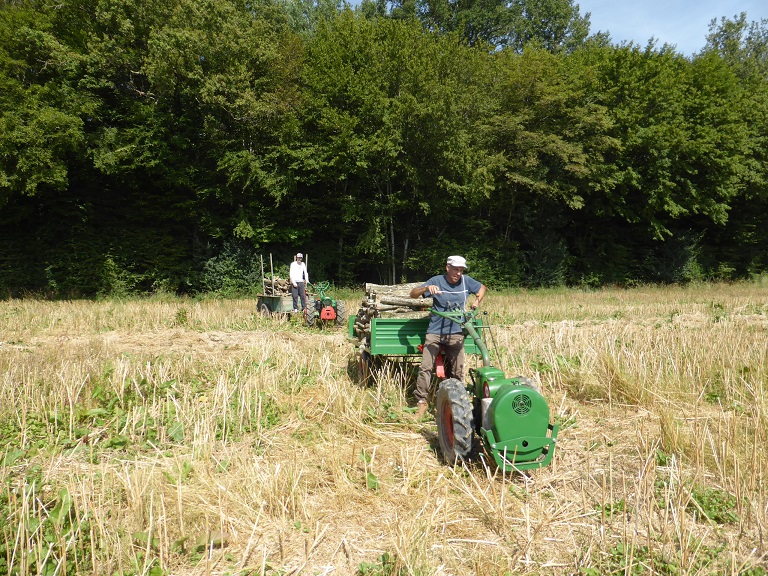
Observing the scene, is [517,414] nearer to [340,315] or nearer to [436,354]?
[436,354]

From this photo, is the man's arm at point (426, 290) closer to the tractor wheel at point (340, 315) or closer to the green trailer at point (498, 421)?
the green trailer at point (498, 421)

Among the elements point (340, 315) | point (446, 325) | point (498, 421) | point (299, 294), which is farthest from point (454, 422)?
point (299, 294)

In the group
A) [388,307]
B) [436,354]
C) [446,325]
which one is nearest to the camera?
[446,325]

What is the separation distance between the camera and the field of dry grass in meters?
3.40

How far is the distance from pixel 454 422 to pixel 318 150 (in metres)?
19.0

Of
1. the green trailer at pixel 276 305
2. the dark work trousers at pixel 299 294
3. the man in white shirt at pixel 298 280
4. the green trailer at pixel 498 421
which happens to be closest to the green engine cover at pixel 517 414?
the green trailer at pixel 498 421

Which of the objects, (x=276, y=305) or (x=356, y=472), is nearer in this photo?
(x=356, y=472)

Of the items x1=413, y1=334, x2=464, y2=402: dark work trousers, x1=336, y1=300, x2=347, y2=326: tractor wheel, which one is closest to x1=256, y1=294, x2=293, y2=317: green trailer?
x1=336, y1=300, x2=347, y2=326: tractor wheel

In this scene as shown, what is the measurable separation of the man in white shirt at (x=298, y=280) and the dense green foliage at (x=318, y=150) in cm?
907

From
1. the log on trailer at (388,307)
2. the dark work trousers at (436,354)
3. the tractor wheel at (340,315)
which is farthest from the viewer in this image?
the tractor wheel at (340,315)

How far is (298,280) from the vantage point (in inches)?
506

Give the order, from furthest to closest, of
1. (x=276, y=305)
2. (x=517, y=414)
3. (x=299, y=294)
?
1. (x=276, y=305)
2. (x=299, y=294)
3. (x=517, y=414)

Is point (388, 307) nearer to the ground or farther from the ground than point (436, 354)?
farther from the ground

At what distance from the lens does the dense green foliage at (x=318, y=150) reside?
20.1 metres
